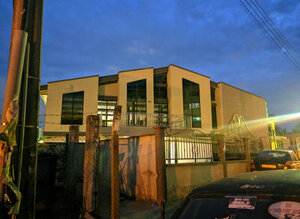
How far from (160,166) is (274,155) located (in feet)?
21.2

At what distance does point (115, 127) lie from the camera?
16.7 ft

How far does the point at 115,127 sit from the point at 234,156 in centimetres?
972

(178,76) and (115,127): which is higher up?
(178,76)

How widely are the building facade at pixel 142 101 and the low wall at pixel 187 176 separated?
7.35m

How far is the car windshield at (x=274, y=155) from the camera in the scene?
33.4 feet

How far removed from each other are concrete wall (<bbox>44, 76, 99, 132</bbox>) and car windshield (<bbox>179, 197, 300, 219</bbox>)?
16831 millimetres

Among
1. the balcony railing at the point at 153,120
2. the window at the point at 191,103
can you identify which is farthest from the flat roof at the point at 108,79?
the window at the point at 191,103

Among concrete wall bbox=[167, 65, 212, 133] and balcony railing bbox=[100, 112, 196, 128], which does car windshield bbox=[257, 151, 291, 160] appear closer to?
balcony railing bbox=[100, 112, 196, 128]

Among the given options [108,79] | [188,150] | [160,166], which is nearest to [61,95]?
[108,79]

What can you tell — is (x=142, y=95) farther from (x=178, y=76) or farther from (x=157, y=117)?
(x=178, y=76)

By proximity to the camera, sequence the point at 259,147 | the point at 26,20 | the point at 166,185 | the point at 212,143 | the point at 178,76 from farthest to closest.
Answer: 1. the point at 178,76
2. the point at 259,147
3. the point at 212,143
4. the point at 166,185
5. the point at 26,20

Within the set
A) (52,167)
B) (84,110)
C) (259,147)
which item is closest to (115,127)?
(52,167)

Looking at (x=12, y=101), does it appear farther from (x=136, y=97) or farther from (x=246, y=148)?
(x=136, y=97)

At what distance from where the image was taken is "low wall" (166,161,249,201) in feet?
25.4
